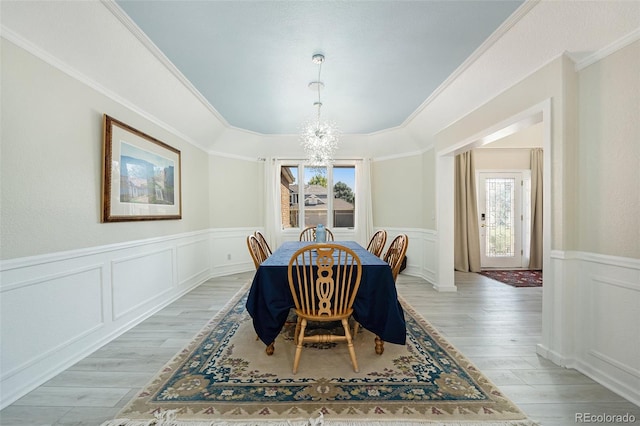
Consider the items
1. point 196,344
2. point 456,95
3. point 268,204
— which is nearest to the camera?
point 196,344

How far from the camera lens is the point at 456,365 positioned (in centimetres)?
200

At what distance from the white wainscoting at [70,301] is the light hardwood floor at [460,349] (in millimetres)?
118

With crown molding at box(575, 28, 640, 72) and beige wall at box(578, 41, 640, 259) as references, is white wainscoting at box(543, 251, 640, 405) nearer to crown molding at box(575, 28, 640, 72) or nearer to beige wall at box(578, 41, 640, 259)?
beige wall at box(578, 41, 640, 259)

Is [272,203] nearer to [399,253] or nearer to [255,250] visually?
[255,250]

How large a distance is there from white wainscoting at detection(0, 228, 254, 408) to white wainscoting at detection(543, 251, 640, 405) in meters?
3.75

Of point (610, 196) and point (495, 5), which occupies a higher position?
point (495, 5)

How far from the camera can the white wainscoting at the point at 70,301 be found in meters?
1.71

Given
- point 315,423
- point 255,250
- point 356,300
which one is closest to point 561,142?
point 356,300

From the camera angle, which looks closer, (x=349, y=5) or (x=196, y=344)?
(x=349, y=5)

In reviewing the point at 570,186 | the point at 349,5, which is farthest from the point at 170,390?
the point at 570,186

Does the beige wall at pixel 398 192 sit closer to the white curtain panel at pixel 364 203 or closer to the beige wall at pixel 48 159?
the white curtain panel at pixel 364 203

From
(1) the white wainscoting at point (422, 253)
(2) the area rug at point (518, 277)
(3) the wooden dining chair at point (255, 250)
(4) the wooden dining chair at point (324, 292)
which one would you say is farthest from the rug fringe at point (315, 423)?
(2) the area rug at point (518, 277)

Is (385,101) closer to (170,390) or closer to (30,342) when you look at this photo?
(170,390)

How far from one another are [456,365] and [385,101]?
3.12 metres
